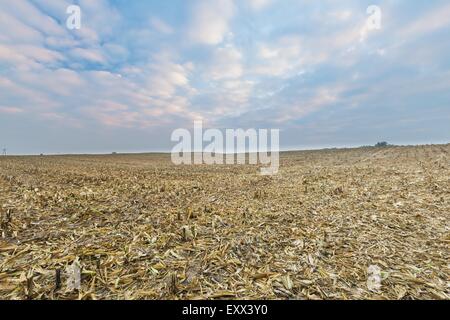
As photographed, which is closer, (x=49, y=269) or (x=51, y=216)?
(x=49, y=269)

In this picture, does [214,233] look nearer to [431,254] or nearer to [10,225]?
[431,254]

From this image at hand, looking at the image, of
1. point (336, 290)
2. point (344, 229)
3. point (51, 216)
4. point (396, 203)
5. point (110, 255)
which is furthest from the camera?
point (396, 203)

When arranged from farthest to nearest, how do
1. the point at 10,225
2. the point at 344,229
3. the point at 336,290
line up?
the point at 344,229 < the point at 10,225 < the point at 336,290

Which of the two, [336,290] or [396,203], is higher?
[396,203]

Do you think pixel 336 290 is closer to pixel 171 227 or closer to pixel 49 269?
pixel 171 227

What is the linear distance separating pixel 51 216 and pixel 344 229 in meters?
6.96

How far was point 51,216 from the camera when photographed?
554cm

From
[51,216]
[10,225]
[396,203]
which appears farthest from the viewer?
[396,203]

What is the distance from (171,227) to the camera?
505cm
